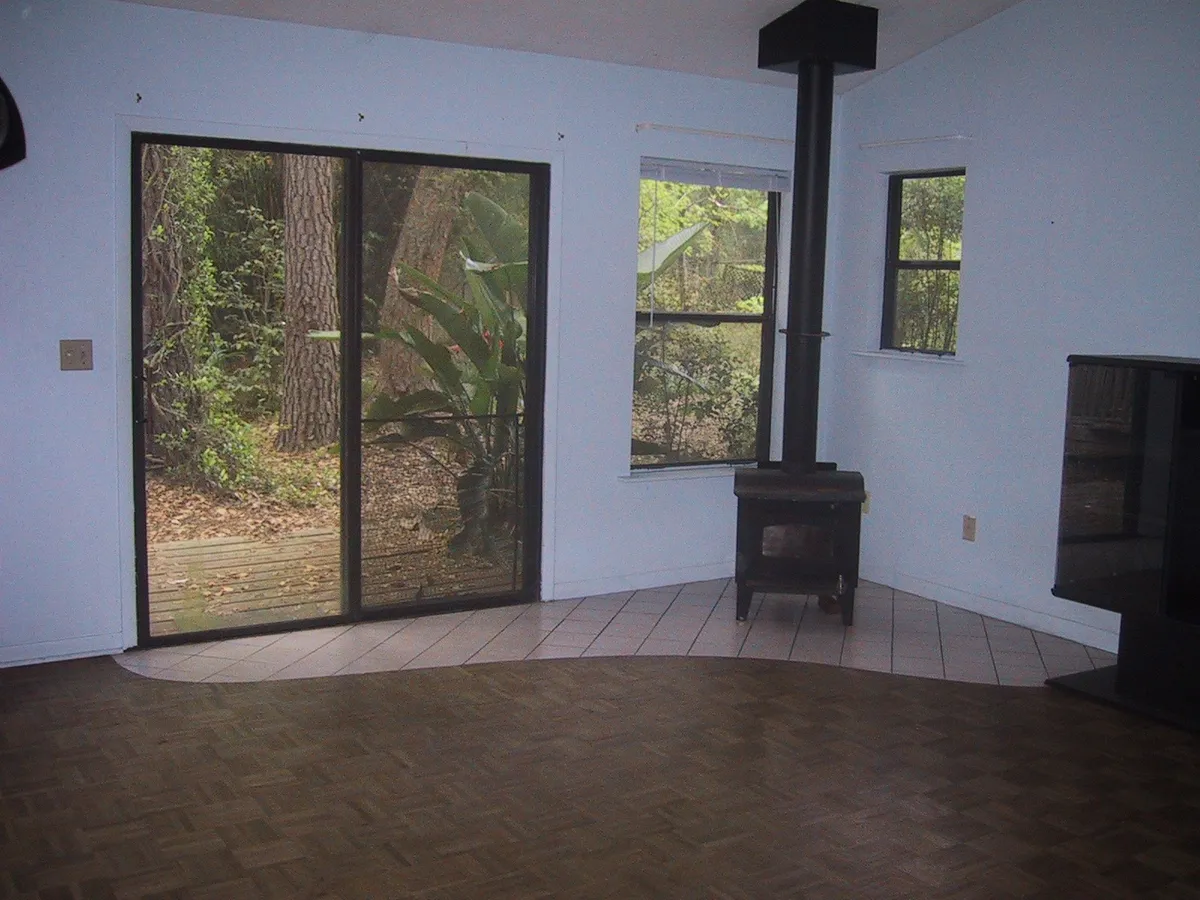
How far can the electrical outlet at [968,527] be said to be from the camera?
565cm

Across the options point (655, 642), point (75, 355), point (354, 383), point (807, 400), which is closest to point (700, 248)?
point (807, 400)

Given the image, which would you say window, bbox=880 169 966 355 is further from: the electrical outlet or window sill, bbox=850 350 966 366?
the electrical outlet

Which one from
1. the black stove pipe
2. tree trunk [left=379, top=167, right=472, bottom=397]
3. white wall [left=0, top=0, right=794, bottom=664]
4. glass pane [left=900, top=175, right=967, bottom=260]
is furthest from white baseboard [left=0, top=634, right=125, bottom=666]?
Result: glass pane [left=900, top=175, right=967, bottom=260]

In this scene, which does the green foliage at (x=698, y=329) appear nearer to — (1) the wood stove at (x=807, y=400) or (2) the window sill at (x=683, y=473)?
(2) the window sill at (x=683, y=473)

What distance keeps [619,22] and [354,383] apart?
1.80m

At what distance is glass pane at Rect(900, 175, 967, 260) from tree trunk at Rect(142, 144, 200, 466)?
10.7 feet

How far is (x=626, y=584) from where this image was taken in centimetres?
587

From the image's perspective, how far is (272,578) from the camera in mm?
5184

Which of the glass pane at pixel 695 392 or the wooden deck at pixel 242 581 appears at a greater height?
the glass pane at pixel 695 392

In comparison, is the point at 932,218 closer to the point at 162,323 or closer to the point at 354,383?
the point at 354,383

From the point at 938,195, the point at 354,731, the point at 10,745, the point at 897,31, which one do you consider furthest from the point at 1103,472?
the point at 10,745

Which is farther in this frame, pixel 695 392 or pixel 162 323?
pixel 695 392

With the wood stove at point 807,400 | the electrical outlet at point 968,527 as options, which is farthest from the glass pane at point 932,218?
the electrical outlet at point 968,527

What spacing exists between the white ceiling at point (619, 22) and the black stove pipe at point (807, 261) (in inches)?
14.4
